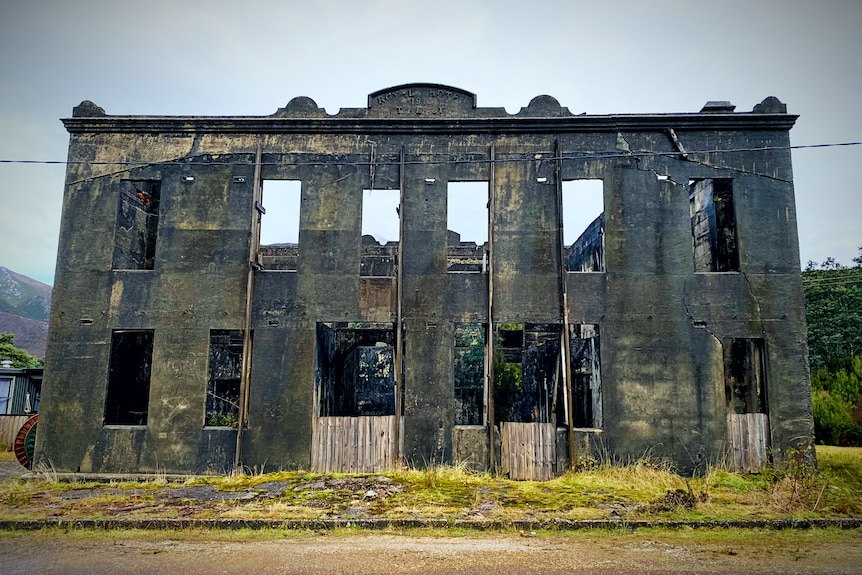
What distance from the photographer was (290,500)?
962cm

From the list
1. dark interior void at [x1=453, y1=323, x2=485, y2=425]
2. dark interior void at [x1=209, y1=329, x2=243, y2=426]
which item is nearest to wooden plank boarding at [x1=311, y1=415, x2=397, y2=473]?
dark interior void at [x1=209, y1=329, x2=243, y2=426]

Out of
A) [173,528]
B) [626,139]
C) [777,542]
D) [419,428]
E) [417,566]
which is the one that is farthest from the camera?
[626,139]

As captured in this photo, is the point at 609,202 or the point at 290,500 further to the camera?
the point at 609,202

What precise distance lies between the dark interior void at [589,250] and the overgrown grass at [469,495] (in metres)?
6.07

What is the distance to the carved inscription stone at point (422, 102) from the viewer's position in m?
13.3

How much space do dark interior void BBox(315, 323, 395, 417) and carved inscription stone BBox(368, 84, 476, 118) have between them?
5414mm

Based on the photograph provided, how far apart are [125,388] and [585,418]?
12544 millimetres

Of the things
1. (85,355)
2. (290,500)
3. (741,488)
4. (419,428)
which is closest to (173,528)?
(290,500)

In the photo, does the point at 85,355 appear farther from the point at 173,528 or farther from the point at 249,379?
the point at 173,528

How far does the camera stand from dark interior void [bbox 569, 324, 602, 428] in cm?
1269

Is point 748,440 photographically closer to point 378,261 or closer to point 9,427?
point 378,261

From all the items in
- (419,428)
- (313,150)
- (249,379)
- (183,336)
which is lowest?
(419,428)

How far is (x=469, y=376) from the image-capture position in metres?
21.6

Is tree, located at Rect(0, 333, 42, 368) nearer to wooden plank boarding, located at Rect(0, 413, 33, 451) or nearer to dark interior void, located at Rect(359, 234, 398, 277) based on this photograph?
wooden plank boarding, located at Rect(0, 413, 33, 451)
